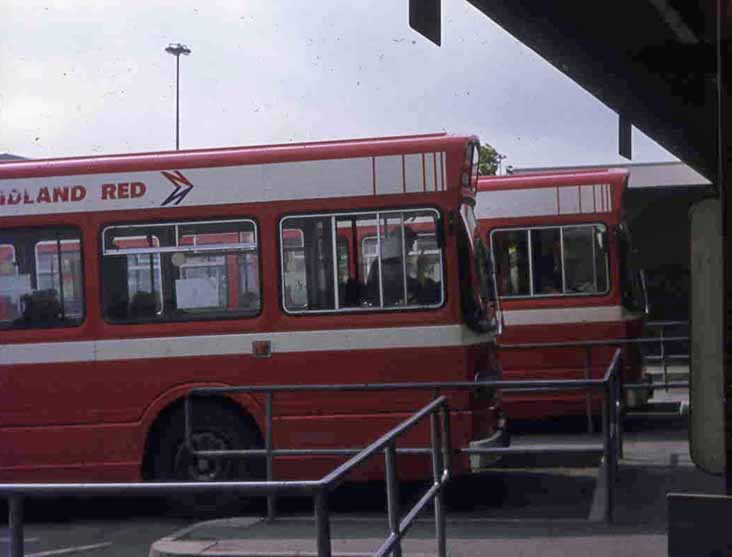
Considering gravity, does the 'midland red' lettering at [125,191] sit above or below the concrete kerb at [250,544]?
above

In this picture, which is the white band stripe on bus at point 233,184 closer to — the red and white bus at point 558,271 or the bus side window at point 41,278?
the bus side window at point 41,278

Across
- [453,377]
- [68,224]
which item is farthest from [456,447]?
[68,224]

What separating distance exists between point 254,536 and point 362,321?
2351mm

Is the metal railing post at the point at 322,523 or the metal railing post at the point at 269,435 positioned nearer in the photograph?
the metal railing post at the point at 322,523

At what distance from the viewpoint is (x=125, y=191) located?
11.4 m

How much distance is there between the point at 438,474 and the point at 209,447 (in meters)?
3.75

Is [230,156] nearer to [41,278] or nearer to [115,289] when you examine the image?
[115,289]

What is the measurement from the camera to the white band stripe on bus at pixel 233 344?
436 inches

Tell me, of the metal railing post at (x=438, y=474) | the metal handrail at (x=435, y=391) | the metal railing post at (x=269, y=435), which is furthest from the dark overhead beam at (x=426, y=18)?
the metal railing post at (x=269, y=435)

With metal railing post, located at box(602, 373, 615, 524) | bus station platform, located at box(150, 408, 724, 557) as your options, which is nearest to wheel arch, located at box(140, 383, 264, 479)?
bus station platform, located at box(150, 408, 724, 557)

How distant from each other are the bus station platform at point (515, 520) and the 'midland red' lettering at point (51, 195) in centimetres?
306

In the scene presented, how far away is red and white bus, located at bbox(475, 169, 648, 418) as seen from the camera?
15.7 meters

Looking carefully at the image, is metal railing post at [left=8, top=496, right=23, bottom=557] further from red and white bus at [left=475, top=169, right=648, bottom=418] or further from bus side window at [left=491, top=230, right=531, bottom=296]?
bus side window at [left=491, top=230, right=531, bottom=296]

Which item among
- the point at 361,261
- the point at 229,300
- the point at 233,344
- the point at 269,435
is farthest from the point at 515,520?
the point at 229,300
